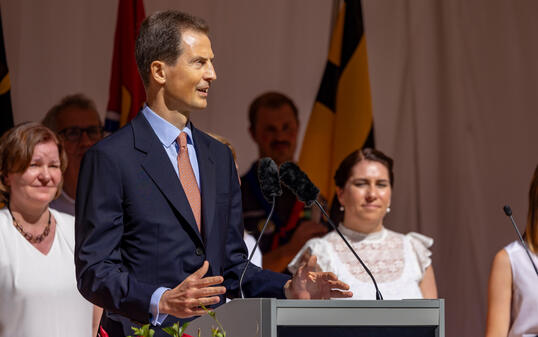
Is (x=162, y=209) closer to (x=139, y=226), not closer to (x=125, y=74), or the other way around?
(x=139, y=226)

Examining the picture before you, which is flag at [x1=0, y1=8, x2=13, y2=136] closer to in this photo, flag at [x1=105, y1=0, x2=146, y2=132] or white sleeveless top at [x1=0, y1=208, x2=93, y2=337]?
flag at [x1=105, y1=0, x2=146, y2=132]

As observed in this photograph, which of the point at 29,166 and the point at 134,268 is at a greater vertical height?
the point at 29,166

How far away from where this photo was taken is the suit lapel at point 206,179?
7.45ft

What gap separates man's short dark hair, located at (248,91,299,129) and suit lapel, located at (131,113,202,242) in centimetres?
322

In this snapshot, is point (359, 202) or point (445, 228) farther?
point (445, 228)

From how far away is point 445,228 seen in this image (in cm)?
589

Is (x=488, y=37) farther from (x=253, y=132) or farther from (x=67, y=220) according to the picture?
(x=67, y=220)

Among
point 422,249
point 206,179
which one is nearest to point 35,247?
point 206,179

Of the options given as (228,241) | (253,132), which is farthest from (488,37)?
(228,241)

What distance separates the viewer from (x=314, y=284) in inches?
82.4

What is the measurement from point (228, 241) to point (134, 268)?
30 centimetres

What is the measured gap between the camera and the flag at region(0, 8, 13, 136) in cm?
489

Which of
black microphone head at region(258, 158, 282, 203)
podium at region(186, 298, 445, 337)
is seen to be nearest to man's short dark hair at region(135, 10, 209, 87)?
black microphone head at region(258, 158, 282, 203)

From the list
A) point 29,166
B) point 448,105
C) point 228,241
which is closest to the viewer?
point 228,241
